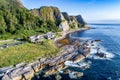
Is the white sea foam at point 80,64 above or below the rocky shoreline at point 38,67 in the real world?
below

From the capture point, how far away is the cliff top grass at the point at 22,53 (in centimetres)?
7043

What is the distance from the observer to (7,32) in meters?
121

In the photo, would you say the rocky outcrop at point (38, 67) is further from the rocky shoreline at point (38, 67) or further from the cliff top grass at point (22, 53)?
the cliff top grass at point (22, 53)

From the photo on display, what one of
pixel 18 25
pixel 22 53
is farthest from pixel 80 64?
pixel 18 25

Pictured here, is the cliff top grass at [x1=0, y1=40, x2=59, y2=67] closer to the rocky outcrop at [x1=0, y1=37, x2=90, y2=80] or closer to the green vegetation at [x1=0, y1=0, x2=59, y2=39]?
the rocky outcrop at [x1=0, y1=37, x2=90, y2=80]

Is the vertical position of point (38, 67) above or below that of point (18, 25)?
below

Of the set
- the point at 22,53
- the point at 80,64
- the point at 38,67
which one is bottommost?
the point at 80,64

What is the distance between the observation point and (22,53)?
3135 inches

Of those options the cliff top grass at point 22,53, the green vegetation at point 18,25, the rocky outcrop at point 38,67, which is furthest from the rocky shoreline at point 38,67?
the green vegetation at point 18,25

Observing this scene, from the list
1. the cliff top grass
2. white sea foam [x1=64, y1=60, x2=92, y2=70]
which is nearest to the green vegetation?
the cliff top grass

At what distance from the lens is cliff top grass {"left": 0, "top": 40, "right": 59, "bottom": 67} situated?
70431mm

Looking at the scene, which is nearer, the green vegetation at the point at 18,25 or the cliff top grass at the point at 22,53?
the cliff top grass at the point at 22,53

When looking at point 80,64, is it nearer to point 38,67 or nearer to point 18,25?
point 38,67

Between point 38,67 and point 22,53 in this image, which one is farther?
point 22,53
